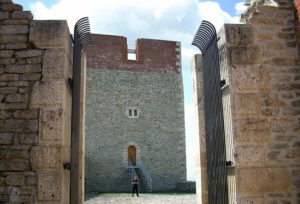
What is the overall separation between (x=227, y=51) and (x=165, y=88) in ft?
44.3

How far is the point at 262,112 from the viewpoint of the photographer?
13.8 feet

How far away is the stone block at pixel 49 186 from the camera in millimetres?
3836

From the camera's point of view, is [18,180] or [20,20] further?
[20,20]

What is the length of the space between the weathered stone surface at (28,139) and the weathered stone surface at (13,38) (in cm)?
122

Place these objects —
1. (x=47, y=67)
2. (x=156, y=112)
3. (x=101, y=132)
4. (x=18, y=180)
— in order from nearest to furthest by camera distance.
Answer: (x=18, y=180), (x=47, y=67), (x=101, y=132), (x=156, y=112)

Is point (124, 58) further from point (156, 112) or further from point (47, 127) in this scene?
point (47, 127)

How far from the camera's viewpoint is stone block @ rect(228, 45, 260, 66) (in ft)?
14.1

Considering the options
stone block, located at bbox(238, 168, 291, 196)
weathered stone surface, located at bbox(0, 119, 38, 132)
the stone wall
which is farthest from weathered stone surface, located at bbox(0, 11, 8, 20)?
stone block, located at bbox(238, 168, 291, 196)

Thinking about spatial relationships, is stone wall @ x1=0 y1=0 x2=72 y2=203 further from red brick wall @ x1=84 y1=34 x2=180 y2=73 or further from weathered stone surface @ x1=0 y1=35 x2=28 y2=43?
red brick wall @ x1=84 y1=34 x2=180 y2=73

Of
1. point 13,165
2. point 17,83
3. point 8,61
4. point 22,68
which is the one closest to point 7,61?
point 8,61

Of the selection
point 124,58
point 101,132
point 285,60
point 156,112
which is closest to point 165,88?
point 156,112

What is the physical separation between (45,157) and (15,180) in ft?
1.41

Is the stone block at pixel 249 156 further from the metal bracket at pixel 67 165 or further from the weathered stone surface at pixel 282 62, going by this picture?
the metal bracket at pixel 67 165

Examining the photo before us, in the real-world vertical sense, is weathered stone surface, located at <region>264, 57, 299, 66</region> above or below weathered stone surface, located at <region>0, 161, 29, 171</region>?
above
